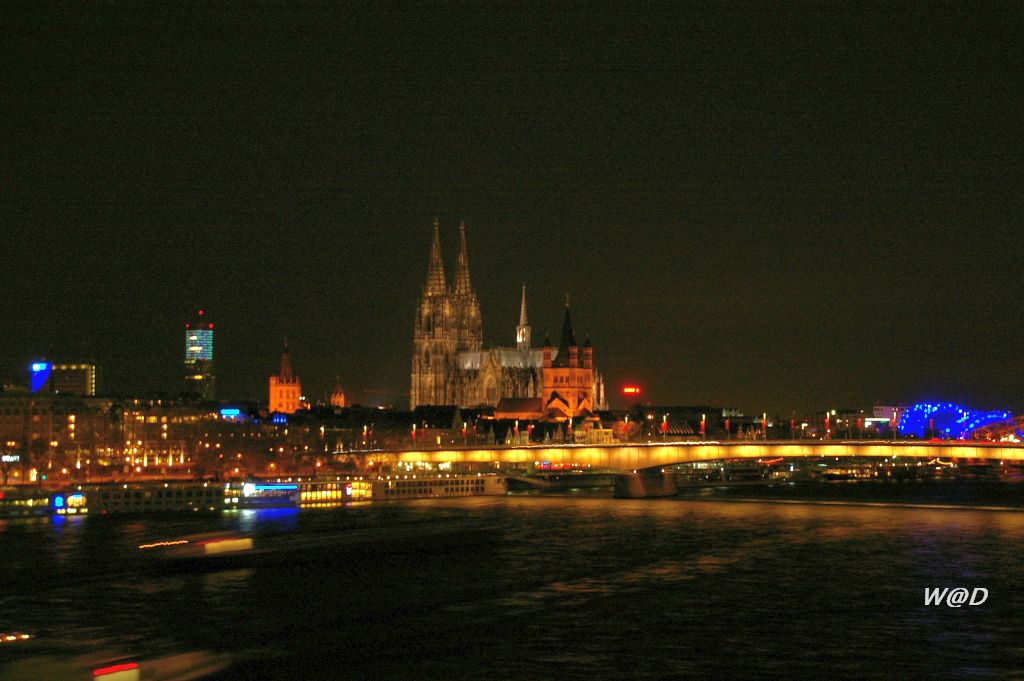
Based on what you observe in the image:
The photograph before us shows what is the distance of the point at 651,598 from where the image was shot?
4288cm

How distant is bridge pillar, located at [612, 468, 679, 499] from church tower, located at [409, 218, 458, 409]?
83363 mm

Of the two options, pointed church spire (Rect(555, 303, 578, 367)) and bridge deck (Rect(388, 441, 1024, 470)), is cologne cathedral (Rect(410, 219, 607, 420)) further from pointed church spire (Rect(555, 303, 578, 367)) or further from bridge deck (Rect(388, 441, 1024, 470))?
bridge deck (Rect(388, 441, 1024, 470))

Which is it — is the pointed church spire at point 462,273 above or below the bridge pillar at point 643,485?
above

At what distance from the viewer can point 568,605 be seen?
136ft

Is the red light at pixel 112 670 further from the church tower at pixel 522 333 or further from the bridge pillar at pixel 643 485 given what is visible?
the church tower at pixel 522 333

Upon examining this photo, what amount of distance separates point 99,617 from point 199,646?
4.98 metres

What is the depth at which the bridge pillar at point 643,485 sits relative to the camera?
90.2 m

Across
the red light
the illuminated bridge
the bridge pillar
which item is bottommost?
the red light

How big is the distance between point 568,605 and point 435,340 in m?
136

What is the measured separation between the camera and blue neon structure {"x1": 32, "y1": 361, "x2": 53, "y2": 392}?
149 metres

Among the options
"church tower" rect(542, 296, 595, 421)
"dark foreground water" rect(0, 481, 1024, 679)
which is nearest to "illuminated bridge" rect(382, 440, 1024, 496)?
"dark foreground water" rect(0, 481, 1024, 679)

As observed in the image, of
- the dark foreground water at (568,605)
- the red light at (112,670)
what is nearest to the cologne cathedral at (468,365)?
the dark foreground water at (568,605)

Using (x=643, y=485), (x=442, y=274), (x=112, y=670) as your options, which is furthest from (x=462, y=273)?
(x=112, y=670)

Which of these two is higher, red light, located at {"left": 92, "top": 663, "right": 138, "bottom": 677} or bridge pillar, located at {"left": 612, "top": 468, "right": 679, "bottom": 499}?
bridge pillar, located at {"left": 612, "top": 468, "right": 679, "bottom": 499}
